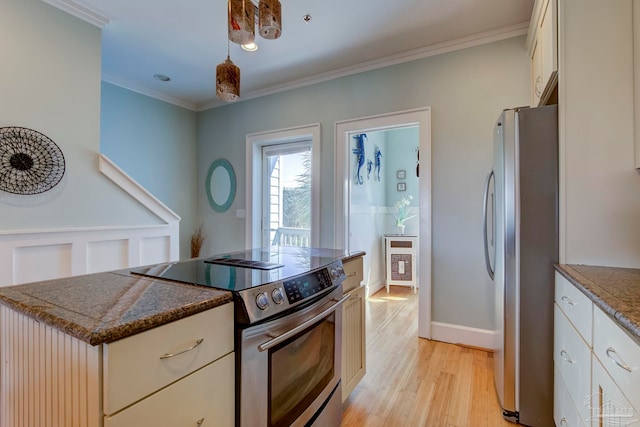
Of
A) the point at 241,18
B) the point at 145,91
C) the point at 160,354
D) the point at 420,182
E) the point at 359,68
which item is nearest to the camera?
the point at 160,354

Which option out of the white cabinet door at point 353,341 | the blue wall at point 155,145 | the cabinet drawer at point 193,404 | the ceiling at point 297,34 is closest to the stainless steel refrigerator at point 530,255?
the white cabinet door at point 353,341

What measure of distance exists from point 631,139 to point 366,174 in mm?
2946

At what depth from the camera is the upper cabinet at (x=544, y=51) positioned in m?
1.70

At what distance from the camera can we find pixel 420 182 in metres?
2.88

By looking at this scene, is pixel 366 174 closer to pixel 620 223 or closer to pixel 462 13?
pixel 462 13

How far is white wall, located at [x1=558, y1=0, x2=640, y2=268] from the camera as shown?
1.47 meters

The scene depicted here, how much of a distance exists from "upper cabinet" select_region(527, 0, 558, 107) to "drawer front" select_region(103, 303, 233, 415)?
84.1 inches

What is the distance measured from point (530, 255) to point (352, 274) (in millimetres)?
999

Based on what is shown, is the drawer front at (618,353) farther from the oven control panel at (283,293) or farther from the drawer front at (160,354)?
the drawer front at (160,354)

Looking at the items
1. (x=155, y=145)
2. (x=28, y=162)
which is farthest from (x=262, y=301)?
(x=155, y=145)

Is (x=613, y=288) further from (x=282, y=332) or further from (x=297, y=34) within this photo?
(x=297, y=34)

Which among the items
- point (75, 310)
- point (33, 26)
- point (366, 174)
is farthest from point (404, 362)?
point (33, 26)

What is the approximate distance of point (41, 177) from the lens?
217cm

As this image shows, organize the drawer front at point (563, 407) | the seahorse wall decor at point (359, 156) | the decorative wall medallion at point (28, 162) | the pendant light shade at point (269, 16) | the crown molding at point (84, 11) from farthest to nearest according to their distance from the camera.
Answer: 1. the seahorse wall decor at point (359, 156)
2. the crown molding at point (84, 11)
3. the decorative wall medallion at point (28, 162)
4. the pendant light shade at point (269, 16)
5. the drawer front at point (563, 407)
